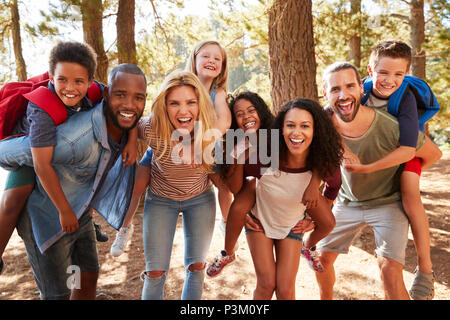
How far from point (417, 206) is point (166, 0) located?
581cm

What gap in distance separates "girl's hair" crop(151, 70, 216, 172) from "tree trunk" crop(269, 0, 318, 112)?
2261mm

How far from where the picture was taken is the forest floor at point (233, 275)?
3340mm

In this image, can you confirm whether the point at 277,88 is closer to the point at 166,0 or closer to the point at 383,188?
the point at 383,188

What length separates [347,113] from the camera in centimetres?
238

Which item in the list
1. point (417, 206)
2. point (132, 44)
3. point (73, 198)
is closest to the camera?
point (73, 198)

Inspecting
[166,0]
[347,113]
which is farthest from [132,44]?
[347,113]

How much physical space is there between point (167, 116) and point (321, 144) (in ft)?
3.62

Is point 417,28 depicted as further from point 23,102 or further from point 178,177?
point 23,102

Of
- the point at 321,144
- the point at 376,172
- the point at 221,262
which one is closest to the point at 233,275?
the point at 221,262

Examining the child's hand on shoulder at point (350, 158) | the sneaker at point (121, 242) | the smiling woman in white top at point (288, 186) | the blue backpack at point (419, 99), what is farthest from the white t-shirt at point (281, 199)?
the sneaker at point (121, 242)

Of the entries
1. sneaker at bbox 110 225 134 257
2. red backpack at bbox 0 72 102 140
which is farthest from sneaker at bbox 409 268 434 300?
red backpack at bbox 0 72 102 140

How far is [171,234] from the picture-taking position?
91.7 inches

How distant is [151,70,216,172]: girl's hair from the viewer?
2.22 meters

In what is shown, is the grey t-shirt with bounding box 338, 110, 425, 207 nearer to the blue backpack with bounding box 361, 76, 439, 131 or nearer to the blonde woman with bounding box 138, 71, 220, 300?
the blue backpack with bounding box 361, 76, 439, 131
